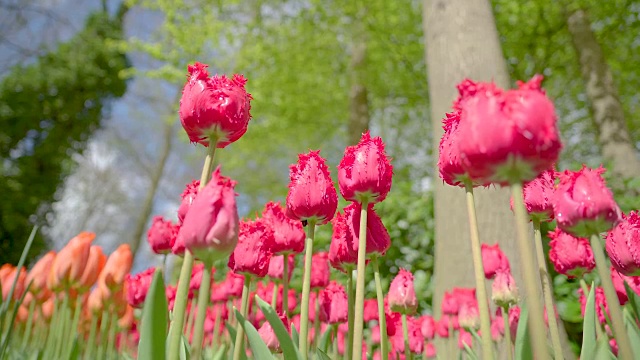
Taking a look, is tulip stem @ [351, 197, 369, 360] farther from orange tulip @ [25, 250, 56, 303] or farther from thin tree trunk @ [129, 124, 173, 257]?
thin tree trunk @ [129, 124, 173, 257]

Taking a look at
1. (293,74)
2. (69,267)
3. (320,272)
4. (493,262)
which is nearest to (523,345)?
(493,262)

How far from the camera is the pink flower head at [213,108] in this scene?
0.91m

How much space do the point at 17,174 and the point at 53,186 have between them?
2.38ft

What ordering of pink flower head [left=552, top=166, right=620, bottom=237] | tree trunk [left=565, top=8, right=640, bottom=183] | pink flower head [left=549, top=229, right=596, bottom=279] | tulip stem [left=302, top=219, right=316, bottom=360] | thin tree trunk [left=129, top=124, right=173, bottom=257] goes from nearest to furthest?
1. pink flower head [left=552, top=166, right=620, bottom=237]
2. tulip stem [left=302, top=219, right=316, bottom=360]
3. pink flower head [left=549, top=229, right=596, bottom=279]
4. tree trunk [left=565, top=8, right=640, bottom=183]
5. thin tree trunk [left=129, top=124, right=173, bottom=257]

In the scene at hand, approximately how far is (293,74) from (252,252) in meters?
7.98

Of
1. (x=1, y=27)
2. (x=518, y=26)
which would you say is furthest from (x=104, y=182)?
(x=518, y=26)

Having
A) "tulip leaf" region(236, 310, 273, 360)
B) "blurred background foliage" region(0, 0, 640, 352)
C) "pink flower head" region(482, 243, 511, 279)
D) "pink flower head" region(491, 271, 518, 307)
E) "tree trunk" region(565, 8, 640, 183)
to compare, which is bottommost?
"tulip leaf" region(236, 310, 273, 360)

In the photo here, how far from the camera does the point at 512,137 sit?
2.00ft

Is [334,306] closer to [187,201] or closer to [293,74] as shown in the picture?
[187,201]

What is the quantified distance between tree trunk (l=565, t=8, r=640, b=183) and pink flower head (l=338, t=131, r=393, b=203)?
202 inches

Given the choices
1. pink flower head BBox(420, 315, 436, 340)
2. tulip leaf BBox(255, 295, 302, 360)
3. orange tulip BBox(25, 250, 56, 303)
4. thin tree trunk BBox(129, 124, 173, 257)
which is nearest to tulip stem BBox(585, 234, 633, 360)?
tulip leaf BBox(255, 295, 302, 360)

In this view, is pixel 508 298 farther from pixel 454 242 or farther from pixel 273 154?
pixel 273 154

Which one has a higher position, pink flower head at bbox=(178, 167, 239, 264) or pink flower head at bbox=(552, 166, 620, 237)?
pink flower head at bbox=(552, 166, 620, 237)

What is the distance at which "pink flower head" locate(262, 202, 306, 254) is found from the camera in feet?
4.14
